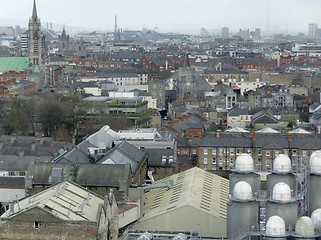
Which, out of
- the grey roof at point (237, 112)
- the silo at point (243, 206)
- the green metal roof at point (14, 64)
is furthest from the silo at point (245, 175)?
the green metal roof at point (14, 64)

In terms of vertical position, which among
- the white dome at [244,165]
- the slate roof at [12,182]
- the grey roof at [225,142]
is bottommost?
the grey roof at [225,142]

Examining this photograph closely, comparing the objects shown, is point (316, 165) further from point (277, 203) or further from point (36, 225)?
point (36, 225)

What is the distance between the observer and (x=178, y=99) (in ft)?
322

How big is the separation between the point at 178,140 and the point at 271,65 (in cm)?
9549

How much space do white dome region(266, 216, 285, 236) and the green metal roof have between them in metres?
112

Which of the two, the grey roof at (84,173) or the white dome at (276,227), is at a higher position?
the white dome at (276,227)

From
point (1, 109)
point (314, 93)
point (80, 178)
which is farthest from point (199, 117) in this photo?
point (80, 178)

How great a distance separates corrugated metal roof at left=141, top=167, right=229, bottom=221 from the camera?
3756 cm

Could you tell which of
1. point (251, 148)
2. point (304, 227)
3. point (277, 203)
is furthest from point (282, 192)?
point (251, 148)

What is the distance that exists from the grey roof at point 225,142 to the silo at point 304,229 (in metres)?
29.6

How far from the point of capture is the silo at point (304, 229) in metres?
29.0

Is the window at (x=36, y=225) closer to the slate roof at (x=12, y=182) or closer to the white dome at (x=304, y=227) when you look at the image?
the slate roof at (x=12, y=182)

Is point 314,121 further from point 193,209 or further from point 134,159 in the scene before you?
point 193,209

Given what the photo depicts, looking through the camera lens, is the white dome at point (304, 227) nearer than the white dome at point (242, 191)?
Yes
